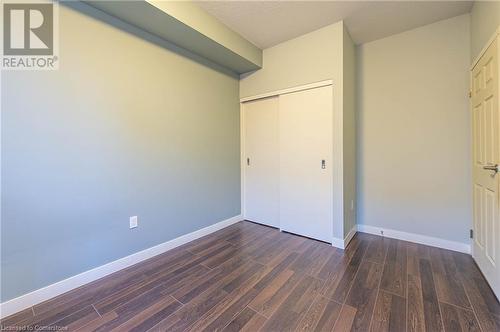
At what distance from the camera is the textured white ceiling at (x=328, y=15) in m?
2.21

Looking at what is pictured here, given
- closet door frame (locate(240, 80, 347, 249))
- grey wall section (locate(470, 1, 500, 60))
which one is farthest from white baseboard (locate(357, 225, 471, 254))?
grey wall section (locate(470, 1, 500, 60))

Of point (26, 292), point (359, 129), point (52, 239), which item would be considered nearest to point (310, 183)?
point (359, 129)

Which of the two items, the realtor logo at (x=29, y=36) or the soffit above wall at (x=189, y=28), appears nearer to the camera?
the realtor logo at (x=29, y=36)

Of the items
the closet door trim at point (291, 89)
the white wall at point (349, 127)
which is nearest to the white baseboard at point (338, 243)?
the white wall at point (349, 127)

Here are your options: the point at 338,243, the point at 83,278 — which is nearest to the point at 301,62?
the point at 338,243

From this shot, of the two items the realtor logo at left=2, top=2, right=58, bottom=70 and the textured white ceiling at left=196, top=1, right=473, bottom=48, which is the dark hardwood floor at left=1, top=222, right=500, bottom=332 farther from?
the textured white ceiling at left=196, top=1, right=473, bottom=48

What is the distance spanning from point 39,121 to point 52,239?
95 centimetres

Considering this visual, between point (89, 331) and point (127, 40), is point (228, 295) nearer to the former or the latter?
point (89, 331)

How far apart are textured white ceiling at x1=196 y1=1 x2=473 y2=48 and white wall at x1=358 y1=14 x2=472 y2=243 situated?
0.20 metres

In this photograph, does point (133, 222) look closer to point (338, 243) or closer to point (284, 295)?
point (284, 295)

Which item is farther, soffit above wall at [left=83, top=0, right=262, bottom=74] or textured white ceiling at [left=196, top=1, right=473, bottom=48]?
textured white ceiling at [left=196, top=1, right=473, bottom=48]

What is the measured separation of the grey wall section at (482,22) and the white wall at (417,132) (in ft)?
0.62

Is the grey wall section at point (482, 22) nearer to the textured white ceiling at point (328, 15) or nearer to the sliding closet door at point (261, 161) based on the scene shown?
the textured white ceiling at point (328, 15)

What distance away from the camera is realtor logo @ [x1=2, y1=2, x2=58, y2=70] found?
1569 millimetres
